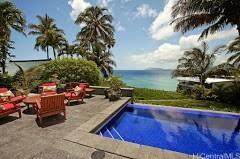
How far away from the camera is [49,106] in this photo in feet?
19.9

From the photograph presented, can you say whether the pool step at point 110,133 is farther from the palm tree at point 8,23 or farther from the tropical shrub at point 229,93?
the palm tree at point 8,23

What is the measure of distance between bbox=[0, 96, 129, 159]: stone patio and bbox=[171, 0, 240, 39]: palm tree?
10698mm

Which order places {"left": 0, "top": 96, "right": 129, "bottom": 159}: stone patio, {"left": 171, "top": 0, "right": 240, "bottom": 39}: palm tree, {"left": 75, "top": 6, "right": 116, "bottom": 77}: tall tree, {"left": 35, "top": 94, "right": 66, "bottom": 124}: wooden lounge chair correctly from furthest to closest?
{"left": 75, "top": 6, "right": 116, "bottom": 77}: tall tree
{"left": 171, "top": 0, "right": 240, "bottom": 39}: palm tree
{"left": 35, "top": 94, "right": 66, "bottom": 124}: wooden lounge chair
{"left": 0, "top": 96, "right": 129, "bottom": 159}: stone patio

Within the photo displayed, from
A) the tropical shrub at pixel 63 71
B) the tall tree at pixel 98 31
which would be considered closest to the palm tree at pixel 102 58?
the tall tree at pixel 98 31

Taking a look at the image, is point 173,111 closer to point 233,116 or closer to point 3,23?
point 233,116

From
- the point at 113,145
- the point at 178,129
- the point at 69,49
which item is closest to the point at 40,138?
the point at 113,145

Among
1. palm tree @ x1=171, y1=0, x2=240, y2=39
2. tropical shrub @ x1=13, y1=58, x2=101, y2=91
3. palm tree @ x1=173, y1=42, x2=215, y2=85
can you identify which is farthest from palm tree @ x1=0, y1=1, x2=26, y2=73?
palm tree @ x1=173, y1=42, x2=215, y2=85

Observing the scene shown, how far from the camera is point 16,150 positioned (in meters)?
4.21

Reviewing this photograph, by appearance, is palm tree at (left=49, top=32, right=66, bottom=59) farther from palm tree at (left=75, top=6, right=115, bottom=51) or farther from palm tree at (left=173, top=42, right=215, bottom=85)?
palm tree at (left=173, top=42, right=215, bottom=85)

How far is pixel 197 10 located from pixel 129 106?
9.04m

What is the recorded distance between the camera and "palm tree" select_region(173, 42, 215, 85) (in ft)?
55.2

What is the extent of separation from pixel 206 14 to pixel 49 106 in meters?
12.8

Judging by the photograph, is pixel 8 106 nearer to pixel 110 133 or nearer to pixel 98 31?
pixel 110 133

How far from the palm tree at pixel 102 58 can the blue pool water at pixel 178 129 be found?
53.8 feet
